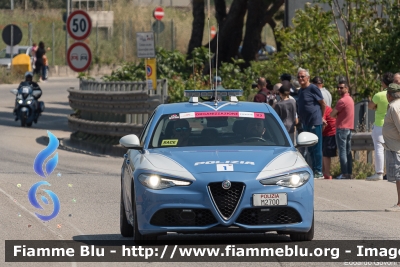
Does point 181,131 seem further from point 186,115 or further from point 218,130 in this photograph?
point 218,130

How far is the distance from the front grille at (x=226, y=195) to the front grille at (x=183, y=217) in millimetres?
131

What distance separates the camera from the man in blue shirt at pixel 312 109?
57.6 feet

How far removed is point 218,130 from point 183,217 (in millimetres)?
1453

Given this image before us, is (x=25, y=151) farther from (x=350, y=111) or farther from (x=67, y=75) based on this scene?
(x=67, y=75)

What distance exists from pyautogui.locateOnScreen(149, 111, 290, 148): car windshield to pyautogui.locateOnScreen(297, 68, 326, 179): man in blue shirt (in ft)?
21.9

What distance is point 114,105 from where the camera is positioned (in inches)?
946

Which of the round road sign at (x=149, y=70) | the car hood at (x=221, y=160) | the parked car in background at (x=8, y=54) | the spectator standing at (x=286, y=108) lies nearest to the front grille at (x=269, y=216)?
the car hood at (x=221, y=160)

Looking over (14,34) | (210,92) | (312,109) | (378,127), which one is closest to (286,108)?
(312,109)

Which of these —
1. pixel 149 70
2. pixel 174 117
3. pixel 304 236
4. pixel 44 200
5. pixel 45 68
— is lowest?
pixel 45 68

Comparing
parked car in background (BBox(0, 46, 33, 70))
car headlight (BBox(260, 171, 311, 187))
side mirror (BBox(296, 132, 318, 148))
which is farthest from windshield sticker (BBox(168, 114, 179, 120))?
parked car in background (BBox(0, 46, 33, 70))

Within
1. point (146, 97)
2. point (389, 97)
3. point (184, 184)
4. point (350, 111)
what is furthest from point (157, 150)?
point (146, 97)

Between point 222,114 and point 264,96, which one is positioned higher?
point 222,114

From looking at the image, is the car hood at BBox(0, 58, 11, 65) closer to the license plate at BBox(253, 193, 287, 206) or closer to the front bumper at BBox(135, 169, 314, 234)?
the front bumper at BBox(135, 169, 314, 234)

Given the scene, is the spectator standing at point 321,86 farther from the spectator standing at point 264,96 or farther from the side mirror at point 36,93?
the side mirror at point 36,93
